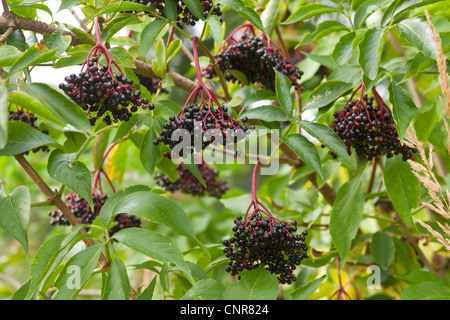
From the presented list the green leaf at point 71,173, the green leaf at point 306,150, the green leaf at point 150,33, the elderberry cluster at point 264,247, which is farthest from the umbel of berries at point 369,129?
the green leaf at point 71,173

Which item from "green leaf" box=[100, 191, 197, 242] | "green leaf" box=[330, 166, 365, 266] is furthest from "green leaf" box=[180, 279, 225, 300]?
"green leaf" box=[330, 166, 365, 266]

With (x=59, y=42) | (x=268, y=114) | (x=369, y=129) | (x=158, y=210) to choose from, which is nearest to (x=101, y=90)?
(x=59, y=42)

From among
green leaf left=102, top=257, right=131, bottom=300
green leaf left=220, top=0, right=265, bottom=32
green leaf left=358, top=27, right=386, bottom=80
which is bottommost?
→ green leaf left=102, top=257, right=131, bottom=300

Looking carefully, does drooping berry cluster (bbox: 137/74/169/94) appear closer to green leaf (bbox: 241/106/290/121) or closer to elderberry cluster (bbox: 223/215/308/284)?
A: green leaf (bbox: 241/106/290/121)

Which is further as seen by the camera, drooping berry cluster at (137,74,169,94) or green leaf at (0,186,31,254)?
drooping berry cluster at (137,74,169,94)

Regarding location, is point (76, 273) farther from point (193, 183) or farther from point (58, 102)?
point (193, 183)

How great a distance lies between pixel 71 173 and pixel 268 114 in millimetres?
451

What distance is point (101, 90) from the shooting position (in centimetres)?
100

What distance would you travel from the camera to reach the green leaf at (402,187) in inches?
49.4

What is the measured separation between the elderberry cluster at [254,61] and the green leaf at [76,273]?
0.67 meters

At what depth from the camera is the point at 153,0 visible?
1084 millimetres

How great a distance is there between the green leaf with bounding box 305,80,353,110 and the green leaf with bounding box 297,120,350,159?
74mm

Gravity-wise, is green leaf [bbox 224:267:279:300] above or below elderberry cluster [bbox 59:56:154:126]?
below

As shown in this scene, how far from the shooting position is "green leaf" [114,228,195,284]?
Answer: 88cm
